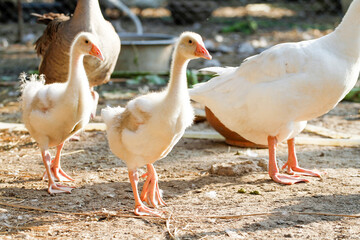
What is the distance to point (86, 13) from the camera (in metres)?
6.06

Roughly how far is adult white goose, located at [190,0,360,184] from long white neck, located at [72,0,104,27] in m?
2.08

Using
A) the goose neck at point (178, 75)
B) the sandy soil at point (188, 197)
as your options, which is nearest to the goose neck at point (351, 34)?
the sandy soil at point (188, 197)

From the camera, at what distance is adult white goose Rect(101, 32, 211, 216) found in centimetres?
369

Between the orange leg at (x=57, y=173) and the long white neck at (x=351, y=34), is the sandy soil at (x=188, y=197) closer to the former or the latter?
the orange leg at (x=57, y=173)

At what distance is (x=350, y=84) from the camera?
454 cm

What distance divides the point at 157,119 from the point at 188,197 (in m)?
0.89

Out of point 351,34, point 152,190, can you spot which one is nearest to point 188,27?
point 351,34

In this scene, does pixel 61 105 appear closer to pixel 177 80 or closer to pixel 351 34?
pixel 177 80

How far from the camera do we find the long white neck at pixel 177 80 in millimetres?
3676

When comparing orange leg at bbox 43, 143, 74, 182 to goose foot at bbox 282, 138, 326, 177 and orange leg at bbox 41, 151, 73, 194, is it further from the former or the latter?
goose foot at bbox 282, 138, 326, 177

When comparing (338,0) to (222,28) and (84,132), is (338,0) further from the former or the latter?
(84,132)

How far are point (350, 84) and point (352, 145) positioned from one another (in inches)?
57.0

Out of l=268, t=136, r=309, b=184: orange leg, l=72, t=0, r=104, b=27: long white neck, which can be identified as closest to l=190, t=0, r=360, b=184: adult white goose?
l=268, t=136, r=309, b=184: orange leg

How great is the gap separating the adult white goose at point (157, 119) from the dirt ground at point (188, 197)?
319mm
